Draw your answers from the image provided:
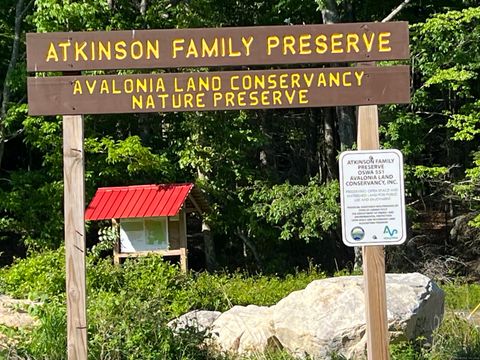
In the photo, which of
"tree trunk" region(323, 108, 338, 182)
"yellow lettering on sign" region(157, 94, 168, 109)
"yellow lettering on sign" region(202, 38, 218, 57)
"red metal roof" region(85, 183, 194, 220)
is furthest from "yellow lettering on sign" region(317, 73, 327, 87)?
"tree trunk" region(323, 108, 338, 182)

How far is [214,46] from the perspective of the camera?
7.04m

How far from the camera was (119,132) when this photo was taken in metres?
21.8

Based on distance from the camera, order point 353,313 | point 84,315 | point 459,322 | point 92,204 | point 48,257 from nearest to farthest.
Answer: point 84,315 < point 353,313 < point 459,322 < point 48,257 < point 92,204

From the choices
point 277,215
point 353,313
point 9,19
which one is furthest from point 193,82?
point 9,19

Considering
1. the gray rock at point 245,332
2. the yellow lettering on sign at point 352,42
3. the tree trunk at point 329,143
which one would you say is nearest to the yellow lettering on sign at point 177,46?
the yellow lettering on sign at point 352,42

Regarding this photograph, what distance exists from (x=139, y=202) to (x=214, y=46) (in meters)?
10.5

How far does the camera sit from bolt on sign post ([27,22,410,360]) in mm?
6984

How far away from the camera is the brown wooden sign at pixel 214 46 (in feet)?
23.0

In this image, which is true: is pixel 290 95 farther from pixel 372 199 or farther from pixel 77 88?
pixel 77 88

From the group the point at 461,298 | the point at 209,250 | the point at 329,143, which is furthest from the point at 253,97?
the point at 329,143

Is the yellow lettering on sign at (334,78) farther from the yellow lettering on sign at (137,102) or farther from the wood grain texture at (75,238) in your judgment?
the wood grain texture at (75,238)

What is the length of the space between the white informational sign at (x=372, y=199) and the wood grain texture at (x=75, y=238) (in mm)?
2372

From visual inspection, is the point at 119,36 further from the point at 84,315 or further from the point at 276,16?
the point at 276,16

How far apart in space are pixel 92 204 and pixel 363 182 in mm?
12233
